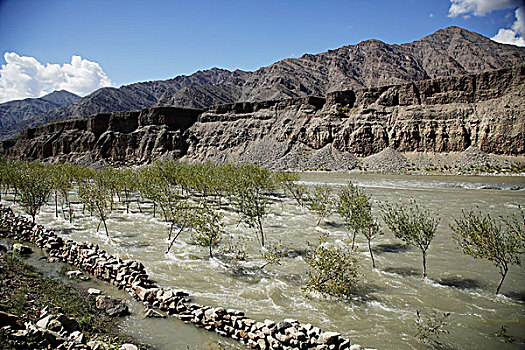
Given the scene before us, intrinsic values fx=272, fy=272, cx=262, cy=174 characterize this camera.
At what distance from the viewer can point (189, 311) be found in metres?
11.5

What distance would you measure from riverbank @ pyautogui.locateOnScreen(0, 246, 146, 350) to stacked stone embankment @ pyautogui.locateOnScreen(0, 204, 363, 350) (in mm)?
1719

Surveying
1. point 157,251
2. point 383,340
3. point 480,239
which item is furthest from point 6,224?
point 480,239

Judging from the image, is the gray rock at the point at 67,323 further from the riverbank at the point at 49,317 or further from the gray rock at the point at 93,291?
the gray rock at the point at 93,291

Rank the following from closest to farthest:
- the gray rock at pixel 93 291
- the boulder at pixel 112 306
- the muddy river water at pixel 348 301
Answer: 1. the muddy river water at pixel 348 301
2. the boulder at pixel 112 306
3. the gray rock at pixel 93 291

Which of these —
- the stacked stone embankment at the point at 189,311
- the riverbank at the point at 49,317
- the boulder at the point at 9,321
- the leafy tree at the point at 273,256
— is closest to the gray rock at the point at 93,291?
the riverbank at the point at 49,317

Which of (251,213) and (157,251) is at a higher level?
(251,213)

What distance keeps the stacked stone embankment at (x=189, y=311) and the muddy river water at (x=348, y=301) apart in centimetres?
47

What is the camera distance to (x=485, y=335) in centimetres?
1076

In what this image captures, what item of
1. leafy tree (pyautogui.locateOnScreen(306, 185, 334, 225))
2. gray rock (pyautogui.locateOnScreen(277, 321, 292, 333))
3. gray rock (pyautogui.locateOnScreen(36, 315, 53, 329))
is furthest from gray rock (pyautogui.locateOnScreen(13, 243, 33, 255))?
leafy tree (pyautogui.locateOnScreen(306, 185, 334, 225))

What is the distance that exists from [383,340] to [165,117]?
419 feet

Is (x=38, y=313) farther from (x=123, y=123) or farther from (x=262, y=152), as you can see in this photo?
(x=123, y=123)

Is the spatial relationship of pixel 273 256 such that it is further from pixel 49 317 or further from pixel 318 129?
pixel 318 129

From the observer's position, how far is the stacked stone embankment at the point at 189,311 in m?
9.12

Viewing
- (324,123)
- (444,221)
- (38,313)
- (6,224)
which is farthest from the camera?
(324,123)
